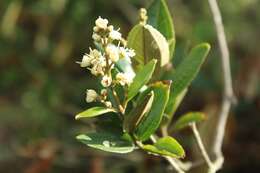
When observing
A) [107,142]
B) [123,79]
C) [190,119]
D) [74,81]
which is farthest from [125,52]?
[74,81]

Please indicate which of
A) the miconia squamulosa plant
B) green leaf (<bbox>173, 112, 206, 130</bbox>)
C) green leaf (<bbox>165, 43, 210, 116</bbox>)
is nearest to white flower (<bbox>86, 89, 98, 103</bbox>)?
the miconia squamulosa plant

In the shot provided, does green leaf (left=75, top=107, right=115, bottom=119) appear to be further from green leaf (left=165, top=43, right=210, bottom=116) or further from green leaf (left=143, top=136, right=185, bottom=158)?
green leaf (left=165, top=43, right=210, bottom=116)

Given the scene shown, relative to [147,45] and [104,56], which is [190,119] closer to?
[147,45]

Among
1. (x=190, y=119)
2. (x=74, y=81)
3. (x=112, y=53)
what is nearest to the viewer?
(x=112, y=53)

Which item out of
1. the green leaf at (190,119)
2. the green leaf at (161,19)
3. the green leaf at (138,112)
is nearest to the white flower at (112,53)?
the green leaf at (138,112)

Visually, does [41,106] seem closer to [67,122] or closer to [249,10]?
[67,122]

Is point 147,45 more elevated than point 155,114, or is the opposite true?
point 147,45

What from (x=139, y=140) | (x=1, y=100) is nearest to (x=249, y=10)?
(x=1, y=100)

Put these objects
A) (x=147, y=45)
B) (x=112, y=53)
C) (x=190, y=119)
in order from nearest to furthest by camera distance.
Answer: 1. (x=112, y=53)
2. (x=147, y=45)
3. (x=190, y=119)
